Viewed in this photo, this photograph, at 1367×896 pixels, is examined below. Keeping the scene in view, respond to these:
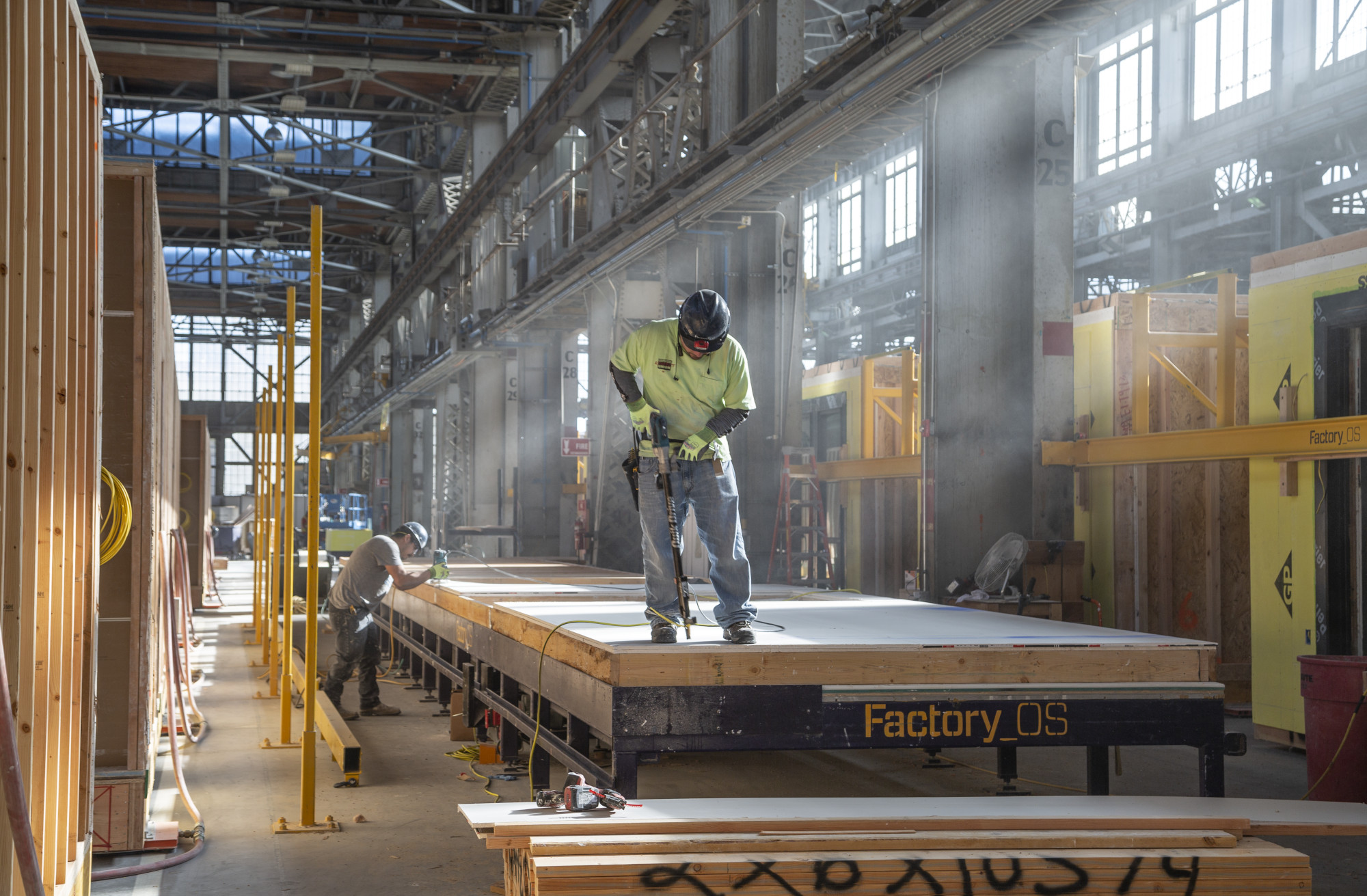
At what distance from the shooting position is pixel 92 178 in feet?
16.1

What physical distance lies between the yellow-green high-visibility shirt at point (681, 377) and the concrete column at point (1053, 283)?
4576mm

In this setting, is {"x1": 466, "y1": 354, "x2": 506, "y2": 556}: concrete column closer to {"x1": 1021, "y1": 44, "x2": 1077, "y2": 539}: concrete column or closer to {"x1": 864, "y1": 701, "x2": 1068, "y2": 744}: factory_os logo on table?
{"x1": 1021, "y1": 44, "x2": 1077, "y2": 539}: concrete column

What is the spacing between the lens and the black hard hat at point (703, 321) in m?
5.70

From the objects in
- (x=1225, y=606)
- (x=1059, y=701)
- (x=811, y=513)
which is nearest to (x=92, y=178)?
(x=1059, y=701)

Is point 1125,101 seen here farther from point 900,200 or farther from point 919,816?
point 919,816

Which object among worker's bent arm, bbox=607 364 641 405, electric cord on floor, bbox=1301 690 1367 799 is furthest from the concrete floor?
worker's bent arm, bbox=607 364 641 405

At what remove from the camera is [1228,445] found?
30.6 feet

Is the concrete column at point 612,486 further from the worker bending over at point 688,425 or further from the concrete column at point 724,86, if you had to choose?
the worker bending over at point 688,425

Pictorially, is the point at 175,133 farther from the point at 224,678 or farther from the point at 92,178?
the point at 92,178

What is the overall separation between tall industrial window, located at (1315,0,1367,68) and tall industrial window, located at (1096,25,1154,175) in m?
3.83

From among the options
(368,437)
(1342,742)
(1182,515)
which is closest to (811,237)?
(368,437)

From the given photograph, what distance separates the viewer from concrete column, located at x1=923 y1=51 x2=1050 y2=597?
9.48m

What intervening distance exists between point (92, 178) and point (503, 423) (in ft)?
62.2

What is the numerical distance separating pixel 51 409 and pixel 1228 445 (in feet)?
26.4
